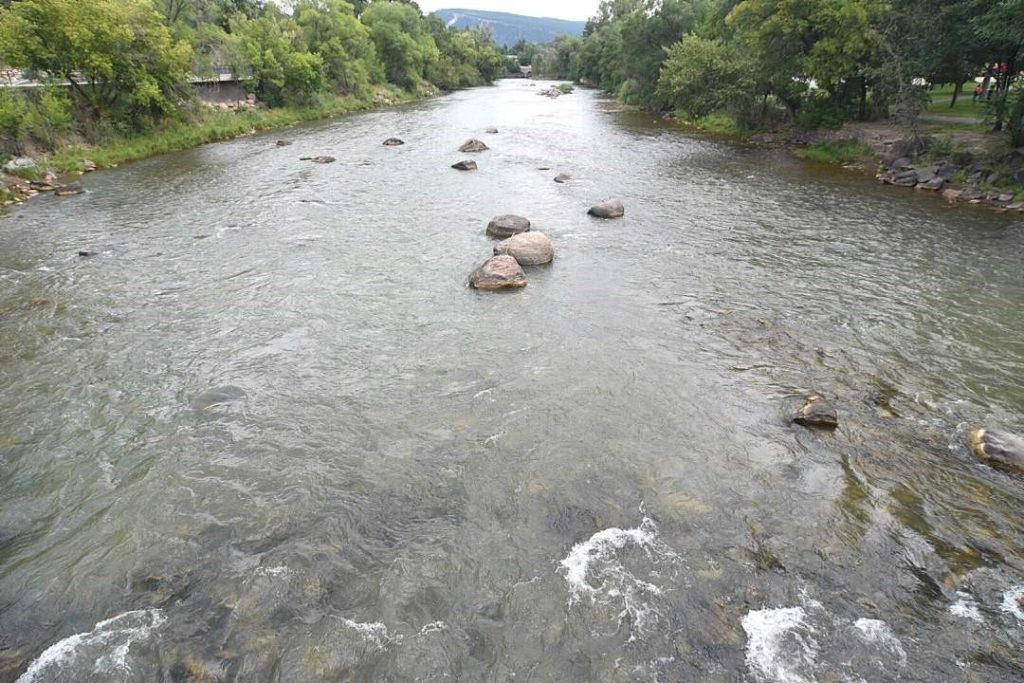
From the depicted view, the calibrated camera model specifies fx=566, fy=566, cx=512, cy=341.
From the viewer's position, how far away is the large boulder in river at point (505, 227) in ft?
76.0

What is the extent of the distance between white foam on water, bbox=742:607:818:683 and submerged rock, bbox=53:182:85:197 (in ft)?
117

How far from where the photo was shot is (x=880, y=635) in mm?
7309

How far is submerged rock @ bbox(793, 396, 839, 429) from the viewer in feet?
37.2

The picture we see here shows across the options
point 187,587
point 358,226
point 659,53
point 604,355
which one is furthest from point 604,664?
point 659,53

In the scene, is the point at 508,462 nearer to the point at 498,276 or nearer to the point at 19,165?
the point at 498,276

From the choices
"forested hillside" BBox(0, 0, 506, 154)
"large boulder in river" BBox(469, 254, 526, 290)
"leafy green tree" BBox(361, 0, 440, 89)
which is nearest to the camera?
"large boulder in river" BBox(469, 254, 526, 290)

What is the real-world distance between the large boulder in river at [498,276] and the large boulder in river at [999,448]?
12.1 m

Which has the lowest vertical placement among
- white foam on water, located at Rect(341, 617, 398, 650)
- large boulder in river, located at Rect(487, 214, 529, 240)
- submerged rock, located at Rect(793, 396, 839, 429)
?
white foam on water, located at Rect(341, 617, 398, 650)

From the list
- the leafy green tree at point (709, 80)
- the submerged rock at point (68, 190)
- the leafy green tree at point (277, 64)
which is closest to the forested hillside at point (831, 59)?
the leafy green tree at point (709, 80)

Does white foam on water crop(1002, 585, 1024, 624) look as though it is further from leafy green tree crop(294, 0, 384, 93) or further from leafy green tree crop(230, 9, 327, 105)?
leafy green tree crop(294, 0, 384, 93)

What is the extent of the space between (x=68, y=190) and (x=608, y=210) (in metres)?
27.7

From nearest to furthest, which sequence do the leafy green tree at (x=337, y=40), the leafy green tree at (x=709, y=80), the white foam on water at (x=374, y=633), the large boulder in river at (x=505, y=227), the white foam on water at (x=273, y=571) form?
1. the white foam on water at (x=374, y=633)
2. the white foam on water at (x=273, y=571)
3. the large boulder in river at (x=505, y=227)
4. the leafy green tree at (x=709, y=80)
5. the leafy green tree at (x=337, y=40)

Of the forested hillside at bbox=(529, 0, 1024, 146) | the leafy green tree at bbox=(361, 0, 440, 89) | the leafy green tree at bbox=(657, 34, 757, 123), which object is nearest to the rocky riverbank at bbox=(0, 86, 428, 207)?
the leafy green tree at bbox=(361, 0, 440, 89)

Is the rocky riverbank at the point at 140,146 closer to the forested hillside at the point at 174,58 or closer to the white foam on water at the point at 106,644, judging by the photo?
the forested hillside at the point at 174,58
